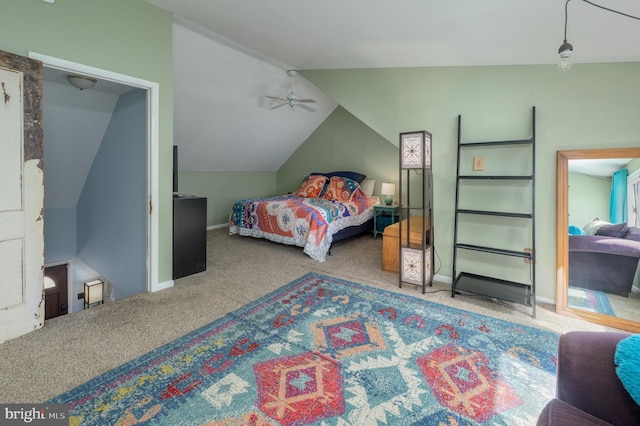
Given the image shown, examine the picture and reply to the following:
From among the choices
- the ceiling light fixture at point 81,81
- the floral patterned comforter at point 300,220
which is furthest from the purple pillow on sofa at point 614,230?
the ceiling light fixture at point 81,81

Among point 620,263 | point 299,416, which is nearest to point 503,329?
point 620,263

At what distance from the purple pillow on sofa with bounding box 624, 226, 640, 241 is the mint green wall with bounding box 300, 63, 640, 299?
1.50ft

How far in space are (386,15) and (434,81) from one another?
1.07m

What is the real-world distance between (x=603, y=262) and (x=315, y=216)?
2.90 metres

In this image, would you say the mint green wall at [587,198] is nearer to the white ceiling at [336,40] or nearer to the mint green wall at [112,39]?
the white ceiling at [336,40]

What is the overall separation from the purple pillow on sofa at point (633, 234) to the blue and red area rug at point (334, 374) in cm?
98

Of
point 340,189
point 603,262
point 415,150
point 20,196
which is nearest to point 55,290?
point 20,196

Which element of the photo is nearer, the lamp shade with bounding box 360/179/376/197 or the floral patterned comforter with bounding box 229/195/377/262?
the floral patterned comforter with bounding box 229/195/377/262

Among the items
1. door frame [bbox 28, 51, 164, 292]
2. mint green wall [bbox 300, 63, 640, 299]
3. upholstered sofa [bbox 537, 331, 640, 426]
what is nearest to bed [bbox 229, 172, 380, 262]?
mint green wall [bbox 300, 63, 640, 299]

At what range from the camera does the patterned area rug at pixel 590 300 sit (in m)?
2.49

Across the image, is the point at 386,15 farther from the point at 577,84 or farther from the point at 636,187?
the point at 636,187

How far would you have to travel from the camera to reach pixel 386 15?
236cm

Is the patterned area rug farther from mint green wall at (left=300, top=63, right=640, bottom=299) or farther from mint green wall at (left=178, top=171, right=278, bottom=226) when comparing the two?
mint green wall at (left=178, top=171, right=278, bottom=226)

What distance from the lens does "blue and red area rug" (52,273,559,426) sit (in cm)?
151
